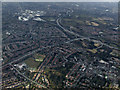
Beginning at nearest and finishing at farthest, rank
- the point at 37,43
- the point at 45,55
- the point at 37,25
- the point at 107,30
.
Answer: the point at 45,55 < the point at 37,43 < the point at 107,30 < the point at 37,25

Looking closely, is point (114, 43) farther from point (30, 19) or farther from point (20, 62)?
point (30, 19)

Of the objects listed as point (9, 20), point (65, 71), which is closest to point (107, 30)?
point (65, 71)

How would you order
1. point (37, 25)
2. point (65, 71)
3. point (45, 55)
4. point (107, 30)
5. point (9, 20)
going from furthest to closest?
point (9, 20) < point (37, 25) < point (107, 30) < point (45, 55) < point (65, 71)


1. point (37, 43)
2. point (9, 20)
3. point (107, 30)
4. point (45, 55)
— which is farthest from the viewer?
point (9, 20)

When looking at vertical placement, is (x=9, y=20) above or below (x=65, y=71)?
above

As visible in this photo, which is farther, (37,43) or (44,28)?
(44,28)

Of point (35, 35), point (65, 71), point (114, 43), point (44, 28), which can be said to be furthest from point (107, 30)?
point (65, 71)

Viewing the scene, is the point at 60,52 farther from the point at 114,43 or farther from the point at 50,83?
the point at 114,43

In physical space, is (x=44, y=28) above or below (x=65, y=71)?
above

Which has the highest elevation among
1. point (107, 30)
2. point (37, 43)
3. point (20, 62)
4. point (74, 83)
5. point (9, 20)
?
point (9, 20)
